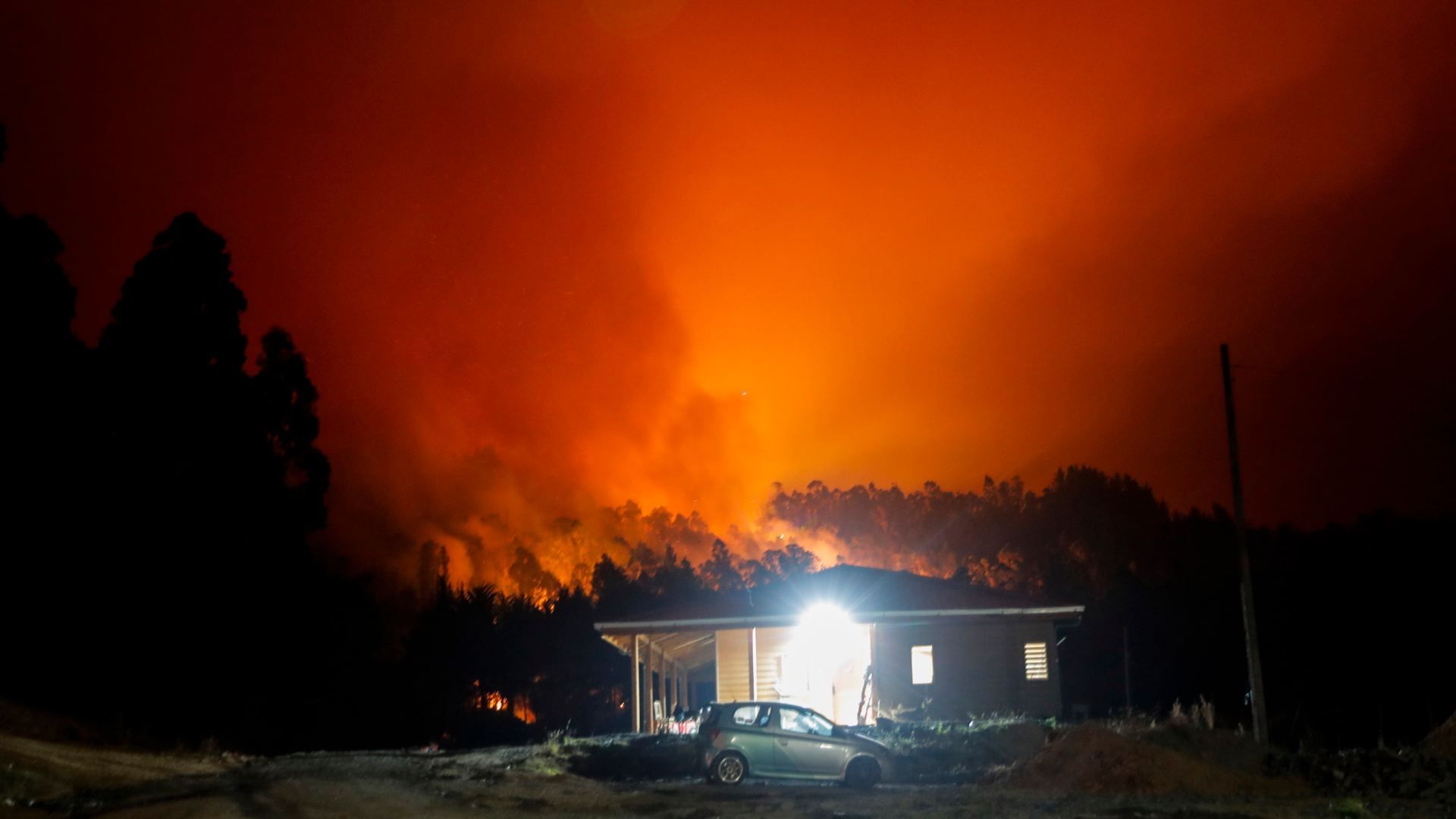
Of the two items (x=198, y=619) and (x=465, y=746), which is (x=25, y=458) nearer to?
(x=198, y=619)

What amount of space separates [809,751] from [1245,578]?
10686mm

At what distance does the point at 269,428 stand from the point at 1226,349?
78.3 feet

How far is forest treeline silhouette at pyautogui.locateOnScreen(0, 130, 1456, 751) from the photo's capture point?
94.4 feet

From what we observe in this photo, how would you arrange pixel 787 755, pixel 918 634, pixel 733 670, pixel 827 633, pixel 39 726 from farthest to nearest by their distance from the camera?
pixel 733 670 < pixel 827 633 < pixel 918 634 < pixel 39 726 < pixel 787 755

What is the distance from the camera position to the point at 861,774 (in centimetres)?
2059

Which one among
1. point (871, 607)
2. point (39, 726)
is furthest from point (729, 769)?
point (39, 726)

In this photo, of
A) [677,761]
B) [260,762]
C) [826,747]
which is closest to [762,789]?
[826,747]

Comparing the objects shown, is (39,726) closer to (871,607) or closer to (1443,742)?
(871,607)

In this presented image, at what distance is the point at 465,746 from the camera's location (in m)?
45.9

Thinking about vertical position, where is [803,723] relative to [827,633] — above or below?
below

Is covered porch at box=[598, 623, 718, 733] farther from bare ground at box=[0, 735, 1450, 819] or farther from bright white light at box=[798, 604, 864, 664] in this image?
bare ground at box=[0, 735, 1450, 819]

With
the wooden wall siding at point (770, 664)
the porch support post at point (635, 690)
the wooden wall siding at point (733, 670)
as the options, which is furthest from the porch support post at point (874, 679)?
the porch support post at point (635, 690)

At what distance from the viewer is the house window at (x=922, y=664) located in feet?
104

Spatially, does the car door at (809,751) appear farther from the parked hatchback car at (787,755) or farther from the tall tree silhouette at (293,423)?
the tall tree silhouette at (293,423)
